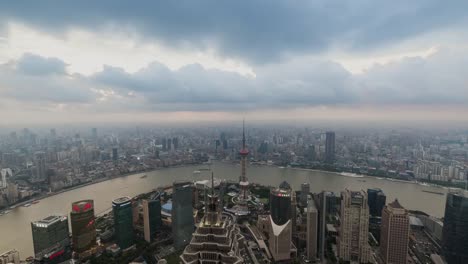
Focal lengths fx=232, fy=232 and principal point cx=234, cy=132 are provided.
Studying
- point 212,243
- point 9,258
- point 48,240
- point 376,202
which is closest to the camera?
point 212,243

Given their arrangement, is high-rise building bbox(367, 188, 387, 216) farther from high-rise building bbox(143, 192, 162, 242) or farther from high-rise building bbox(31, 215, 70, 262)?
high-rise building bbox(31, 215, 70, 262)

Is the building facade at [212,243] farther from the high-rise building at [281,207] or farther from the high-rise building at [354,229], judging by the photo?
the high-rise building at [281,207]

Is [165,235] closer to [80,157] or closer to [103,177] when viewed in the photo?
[103,177]

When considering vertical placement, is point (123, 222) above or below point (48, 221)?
below

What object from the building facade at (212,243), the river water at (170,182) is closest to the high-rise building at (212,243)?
the building facade at (212,243)

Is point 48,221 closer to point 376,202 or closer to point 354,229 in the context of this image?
point 354,229

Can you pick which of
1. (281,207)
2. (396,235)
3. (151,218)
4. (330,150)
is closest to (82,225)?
(151,218)
